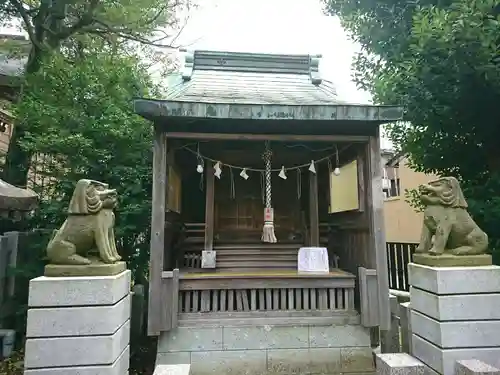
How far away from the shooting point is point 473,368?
11.1 feet

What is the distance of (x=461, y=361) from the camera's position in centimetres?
364

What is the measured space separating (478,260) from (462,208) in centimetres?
63

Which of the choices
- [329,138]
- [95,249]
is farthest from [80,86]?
[329,138]

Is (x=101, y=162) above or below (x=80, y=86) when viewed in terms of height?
below

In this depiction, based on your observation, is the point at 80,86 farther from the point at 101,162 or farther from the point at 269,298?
the point at 269,298

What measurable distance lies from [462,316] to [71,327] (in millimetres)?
4347

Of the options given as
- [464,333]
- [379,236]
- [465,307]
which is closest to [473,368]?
[464,333]

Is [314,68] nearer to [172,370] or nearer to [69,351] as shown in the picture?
[172,370]

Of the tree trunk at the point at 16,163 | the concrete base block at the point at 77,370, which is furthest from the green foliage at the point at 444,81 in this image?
the tree trunk at the point at 16,163

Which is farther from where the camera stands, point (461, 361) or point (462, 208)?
point (462, 208)

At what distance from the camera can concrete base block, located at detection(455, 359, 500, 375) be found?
326 cm

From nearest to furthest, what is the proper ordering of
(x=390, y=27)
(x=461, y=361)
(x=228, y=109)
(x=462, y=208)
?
(x=461, y=361) < (x=462, y=208) < (x=228, y=109) < (x=390, y=27)

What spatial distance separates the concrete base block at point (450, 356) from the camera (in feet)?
12.6

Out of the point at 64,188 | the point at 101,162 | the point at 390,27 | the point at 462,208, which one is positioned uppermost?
the point at 390,27
